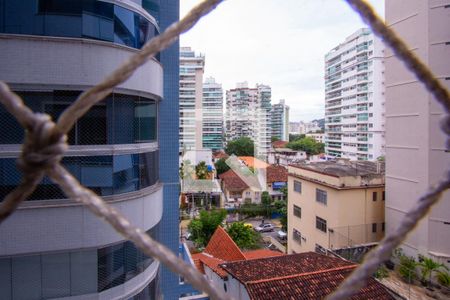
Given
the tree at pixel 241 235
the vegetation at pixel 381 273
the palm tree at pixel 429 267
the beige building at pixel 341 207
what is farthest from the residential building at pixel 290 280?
the tree at pixel 241 235

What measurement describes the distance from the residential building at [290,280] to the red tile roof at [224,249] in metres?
2.77

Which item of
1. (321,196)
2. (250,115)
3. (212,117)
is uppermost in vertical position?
(250,115)

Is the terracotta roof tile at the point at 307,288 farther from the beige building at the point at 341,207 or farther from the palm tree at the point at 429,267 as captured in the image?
the beige building at the point at 341,207

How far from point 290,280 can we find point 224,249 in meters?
4.63

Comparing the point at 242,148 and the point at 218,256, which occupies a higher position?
the point at 242,148

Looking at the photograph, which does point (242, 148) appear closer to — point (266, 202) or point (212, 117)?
point (212, 117)

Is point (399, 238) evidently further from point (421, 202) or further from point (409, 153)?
point (409, 153)

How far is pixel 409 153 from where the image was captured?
766 centimetres

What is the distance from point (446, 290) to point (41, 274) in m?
6.73

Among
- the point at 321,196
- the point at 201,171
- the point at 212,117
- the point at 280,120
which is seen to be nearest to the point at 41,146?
the point at 321,196

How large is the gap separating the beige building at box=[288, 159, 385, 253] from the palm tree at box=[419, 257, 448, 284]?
2.10 m

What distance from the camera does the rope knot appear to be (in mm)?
546

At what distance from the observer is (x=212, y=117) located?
3216cm

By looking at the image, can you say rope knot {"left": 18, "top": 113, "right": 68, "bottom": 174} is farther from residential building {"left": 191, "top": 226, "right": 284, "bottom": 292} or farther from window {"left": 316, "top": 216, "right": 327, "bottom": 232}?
window {"left": 316, "top": 216, "right": 327, "bottom": 232}
